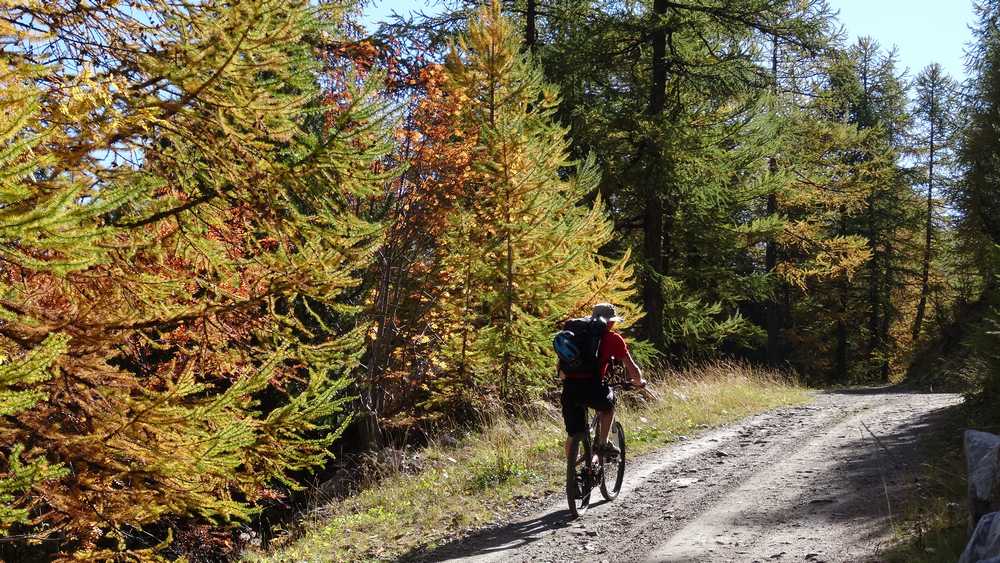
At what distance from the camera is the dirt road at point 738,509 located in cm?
599

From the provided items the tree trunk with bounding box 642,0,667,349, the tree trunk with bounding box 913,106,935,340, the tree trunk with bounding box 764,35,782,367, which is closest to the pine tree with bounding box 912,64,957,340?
the tree trunk with bounding box 913,106,935,340

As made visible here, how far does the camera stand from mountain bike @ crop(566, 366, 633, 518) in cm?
718

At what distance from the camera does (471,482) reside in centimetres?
898

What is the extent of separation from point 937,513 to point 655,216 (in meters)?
13.2

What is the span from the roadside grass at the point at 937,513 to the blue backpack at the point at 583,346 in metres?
3.07

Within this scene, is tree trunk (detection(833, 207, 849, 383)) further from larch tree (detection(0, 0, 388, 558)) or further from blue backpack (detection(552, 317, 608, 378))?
larch tree (detection(0, 0, 388, 558))

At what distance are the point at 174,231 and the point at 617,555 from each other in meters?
4.56

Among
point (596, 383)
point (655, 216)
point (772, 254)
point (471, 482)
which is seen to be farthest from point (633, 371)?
point (772, 254)

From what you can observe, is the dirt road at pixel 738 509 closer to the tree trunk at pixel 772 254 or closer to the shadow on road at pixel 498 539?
the shadow on road at pixel 498 539

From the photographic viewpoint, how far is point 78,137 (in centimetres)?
419

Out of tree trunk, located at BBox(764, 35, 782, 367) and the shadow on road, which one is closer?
the shadow on road

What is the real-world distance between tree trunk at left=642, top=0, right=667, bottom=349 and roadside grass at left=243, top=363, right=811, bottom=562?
417cm

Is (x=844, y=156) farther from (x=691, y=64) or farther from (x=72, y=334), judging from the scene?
(x=72, y=334)

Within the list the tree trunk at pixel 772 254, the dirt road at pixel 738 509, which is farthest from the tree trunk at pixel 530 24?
the dirt road at pixel 738 509
